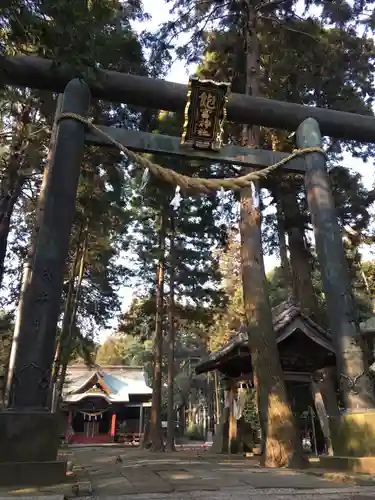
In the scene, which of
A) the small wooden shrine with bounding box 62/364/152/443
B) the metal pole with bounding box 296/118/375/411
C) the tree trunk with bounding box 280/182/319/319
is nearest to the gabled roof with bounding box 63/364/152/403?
the small wooden shrine with bounding box 62/364/152/443

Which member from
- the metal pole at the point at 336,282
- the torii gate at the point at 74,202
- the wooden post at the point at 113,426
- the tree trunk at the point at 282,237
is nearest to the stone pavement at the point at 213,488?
the torii gate at the point at 74,202

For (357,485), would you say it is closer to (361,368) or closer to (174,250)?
(361,368)

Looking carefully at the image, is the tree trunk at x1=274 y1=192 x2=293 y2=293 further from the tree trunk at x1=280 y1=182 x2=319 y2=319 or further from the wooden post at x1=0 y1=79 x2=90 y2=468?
the wooden post at x1=0 y1=79 x2=90 y2=468

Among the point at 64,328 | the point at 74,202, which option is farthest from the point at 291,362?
the point at 74,202

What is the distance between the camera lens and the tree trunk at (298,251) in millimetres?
11727

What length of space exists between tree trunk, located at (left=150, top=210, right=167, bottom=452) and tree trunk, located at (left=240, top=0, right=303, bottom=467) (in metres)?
7.15

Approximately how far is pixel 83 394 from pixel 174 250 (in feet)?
39.4

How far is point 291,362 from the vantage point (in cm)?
1050

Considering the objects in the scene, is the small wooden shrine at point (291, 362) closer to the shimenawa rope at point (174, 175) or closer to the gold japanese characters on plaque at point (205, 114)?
the shimenawa rope at point (174, 175)

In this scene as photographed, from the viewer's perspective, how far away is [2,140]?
398 inches

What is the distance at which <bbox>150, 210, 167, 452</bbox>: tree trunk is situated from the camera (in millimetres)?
15062

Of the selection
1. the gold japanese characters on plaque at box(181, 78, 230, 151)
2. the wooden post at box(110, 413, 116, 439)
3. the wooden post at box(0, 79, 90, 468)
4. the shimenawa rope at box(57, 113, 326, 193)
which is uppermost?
the gold japanese characters on plaque at box(181, 78, 230, 151)

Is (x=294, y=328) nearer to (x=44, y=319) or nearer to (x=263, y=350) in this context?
(x=263, y=350)

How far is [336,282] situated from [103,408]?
22.0m
